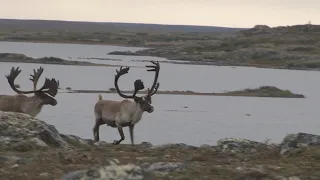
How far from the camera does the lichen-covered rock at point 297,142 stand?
36.2 ft

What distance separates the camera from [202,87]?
51.6m

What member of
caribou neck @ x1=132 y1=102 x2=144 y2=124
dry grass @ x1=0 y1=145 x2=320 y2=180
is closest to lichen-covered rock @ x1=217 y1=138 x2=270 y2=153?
dry grass @ x1=0 y1=145 x2=320 y2=180

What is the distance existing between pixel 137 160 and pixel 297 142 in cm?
Answer: 299

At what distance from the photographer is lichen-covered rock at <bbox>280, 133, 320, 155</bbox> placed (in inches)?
435

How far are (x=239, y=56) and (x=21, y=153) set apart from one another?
8570 cm

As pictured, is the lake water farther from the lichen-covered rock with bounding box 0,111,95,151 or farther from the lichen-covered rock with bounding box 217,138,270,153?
the lichen-covered rock with bounding box 0,111,95,151

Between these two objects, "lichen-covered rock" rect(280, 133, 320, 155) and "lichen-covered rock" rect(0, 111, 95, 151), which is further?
"lichen-covered rock" rect(280, 133, 320, 155)

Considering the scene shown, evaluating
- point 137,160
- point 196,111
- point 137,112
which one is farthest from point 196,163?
Result: point 196,111

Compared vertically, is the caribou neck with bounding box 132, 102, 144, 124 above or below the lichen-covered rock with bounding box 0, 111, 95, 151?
above

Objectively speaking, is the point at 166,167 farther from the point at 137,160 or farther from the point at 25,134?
the point at 25,134

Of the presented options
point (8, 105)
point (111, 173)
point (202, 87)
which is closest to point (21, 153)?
point (111, 173)

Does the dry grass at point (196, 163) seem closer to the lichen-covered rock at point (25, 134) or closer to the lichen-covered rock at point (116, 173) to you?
the lichen-covered rock at point (25, 134)

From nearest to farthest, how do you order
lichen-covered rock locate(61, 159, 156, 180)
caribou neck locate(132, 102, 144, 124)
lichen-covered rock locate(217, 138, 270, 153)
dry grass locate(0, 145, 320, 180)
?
lichen-covered rock locate(61, 159, 156, 180) < dry grass locate(0, 145, 320, 180) < lichen-covered rock locate(217, 138, 270, 153) < caribou neck locate(132, 102, 144, 124)

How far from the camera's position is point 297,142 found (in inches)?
456
